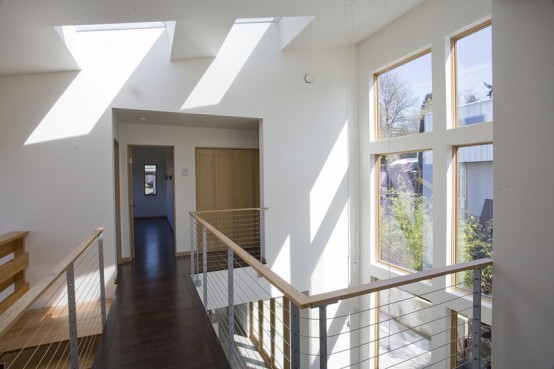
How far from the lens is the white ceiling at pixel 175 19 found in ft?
8.47

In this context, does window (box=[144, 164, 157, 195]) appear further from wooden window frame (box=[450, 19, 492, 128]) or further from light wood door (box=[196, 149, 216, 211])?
wooden window frame (box=[450, 19, 492, 128])

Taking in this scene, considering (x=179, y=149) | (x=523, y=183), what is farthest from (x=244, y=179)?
(x=523, y=183)

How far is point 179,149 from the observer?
5.24m

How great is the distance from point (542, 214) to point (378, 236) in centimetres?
363

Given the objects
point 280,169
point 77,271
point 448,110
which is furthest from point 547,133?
point 77,271

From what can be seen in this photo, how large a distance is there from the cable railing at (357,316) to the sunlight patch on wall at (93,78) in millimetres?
1829

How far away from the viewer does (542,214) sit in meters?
1.48

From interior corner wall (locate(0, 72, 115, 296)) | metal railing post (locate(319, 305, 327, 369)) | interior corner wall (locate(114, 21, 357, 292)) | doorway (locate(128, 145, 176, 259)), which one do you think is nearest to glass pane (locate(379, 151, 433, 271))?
interior corner wall (locate(114, 21, 357, 292))

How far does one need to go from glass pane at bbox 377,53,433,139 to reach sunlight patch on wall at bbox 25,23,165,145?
3446mm

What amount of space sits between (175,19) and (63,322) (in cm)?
336

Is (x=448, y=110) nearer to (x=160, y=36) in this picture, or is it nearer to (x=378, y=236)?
(x=378, y=236)

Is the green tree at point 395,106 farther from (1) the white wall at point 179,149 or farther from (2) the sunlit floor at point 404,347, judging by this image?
(2) the sunlit floor at point 404,347

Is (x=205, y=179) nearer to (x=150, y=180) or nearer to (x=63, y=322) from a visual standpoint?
(x=63, y=322)

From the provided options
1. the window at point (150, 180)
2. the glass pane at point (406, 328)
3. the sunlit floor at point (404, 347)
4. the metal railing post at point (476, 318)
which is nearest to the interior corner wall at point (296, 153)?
the glass pane at point (406, 328)
